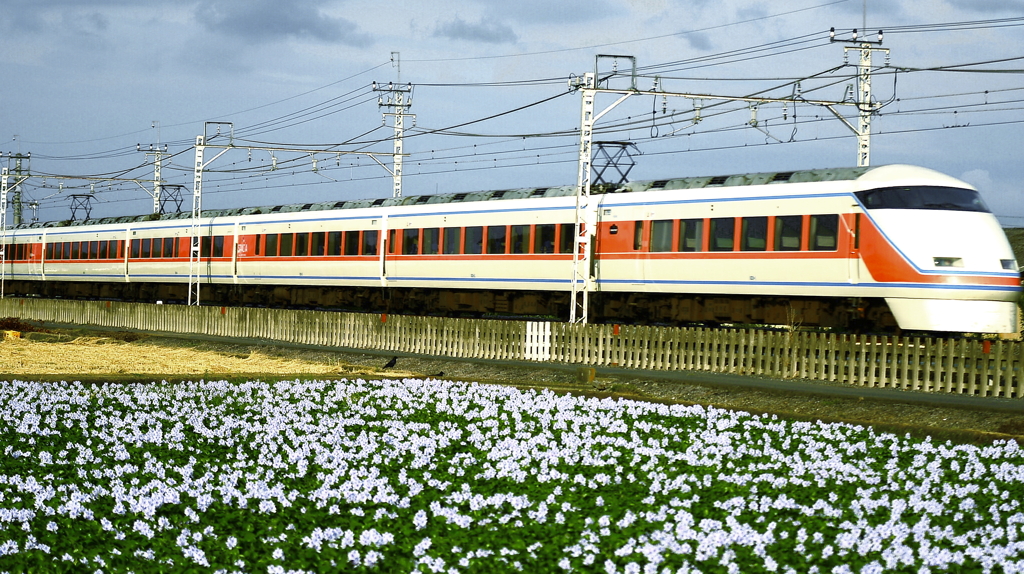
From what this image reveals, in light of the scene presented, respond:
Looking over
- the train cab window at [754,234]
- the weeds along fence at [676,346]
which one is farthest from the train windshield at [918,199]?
the weeds along fence at [676,346]

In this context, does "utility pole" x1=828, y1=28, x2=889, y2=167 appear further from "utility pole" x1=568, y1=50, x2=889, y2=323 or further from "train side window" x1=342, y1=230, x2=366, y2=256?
"train side window" x1=342, y1=230, x2=366, y2=256

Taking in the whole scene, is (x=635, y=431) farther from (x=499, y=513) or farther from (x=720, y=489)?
(x=499, y=513)

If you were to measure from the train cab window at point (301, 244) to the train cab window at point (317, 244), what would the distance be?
0.23 meters

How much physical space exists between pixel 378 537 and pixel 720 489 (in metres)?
2.95

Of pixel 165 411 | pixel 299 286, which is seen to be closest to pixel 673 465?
pixel 165 411

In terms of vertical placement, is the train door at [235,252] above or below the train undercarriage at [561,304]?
above

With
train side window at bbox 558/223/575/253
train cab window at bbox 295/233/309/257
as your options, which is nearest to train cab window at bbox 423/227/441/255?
train side window at bbox 558/223/575/253

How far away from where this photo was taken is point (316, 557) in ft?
22.2

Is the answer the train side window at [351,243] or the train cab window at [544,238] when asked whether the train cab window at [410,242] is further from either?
the train cab window at [544,238]

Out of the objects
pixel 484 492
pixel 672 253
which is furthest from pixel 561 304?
pixel 484 492

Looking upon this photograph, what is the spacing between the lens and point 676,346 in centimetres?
2055

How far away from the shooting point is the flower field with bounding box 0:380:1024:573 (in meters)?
6.79

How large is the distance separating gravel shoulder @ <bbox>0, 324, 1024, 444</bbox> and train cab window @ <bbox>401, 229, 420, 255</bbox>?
6583mm

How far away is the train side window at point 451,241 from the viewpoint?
1205 inches
